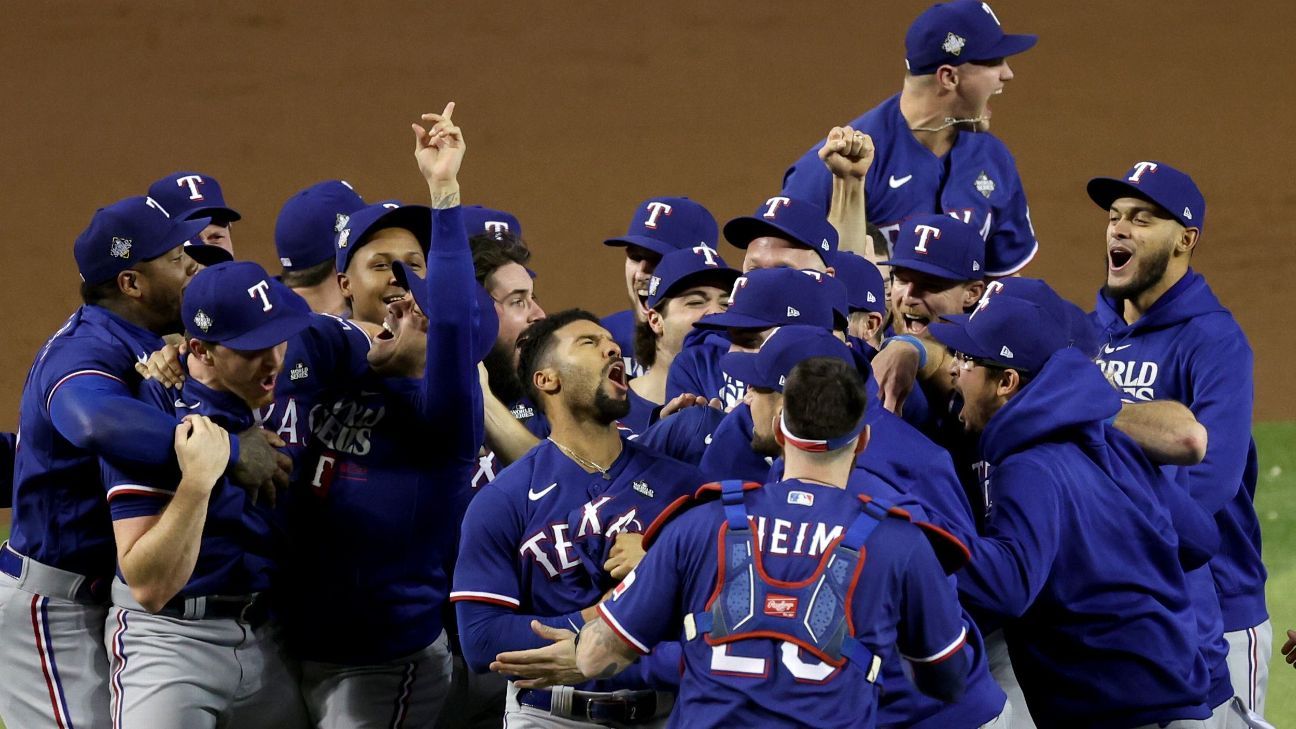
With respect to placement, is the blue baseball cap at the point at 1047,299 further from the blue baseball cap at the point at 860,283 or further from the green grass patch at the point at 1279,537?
the green grass patch at the point at 1279,537

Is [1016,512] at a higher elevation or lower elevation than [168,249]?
lower

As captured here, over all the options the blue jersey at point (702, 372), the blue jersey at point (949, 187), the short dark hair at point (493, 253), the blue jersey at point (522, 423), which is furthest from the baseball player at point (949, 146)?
the blue jersey at point (522, 423)

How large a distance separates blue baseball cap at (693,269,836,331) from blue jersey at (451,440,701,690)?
1.42ft

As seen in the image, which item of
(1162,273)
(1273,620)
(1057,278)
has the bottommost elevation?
(1273,620)

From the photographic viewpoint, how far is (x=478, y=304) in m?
4.12

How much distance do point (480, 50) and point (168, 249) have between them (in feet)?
19.3

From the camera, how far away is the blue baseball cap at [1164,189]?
4.96 metres

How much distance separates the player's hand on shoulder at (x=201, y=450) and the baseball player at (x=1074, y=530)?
1.63 meters

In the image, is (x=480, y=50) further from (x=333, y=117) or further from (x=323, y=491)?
(x=323, y=491)

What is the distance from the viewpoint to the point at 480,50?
10.1 metres

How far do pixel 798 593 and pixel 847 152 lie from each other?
222 cm

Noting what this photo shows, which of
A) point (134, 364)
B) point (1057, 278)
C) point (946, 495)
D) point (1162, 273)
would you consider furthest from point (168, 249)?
point (1057, 278)

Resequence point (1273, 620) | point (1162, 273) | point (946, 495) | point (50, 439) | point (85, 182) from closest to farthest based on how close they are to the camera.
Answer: point (946, 495)
point (50, 439)
point (1162, 273)
point (1273, 620)
point (85, 182)

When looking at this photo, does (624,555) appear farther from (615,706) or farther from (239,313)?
(239,313)
